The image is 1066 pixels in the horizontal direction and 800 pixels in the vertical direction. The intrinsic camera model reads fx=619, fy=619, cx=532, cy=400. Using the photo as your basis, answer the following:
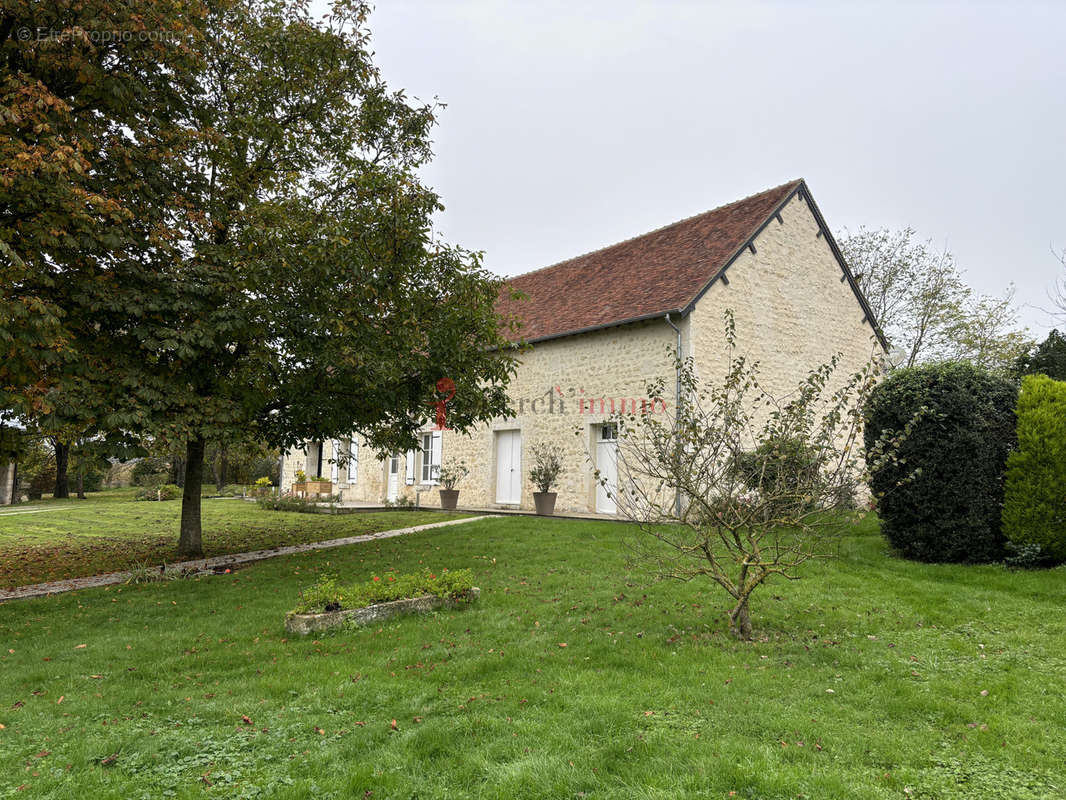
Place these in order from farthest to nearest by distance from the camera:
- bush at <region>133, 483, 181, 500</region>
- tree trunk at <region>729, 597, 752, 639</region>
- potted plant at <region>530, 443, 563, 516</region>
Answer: bush at <region>133, 483, 181, 500</region> → potted plant at <region>530, 443, 563, 516</region> → tree trunk at <region>729, 597, 752, 639</region>

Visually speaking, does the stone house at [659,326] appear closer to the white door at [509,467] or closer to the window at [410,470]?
the white door at [509,467]

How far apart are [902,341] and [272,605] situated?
26.5m

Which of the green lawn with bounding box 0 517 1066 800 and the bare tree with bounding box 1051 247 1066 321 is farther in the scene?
the bare tree with bounding box 1051 247 1066 321

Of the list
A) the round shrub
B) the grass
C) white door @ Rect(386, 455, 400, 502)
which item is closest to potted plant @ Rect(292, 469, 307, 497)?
the grass

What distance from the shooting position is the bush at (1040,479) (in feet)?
24.5

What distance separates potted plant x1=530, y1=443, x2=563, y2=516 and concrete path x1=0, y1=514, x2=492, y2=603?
2941 mm

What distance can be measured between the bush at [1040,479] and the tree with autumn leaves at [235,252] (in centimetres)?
699

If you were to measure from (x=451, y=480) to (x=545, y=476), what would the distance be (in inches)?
155

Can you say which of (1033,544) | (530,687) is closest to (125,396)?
(530,687)

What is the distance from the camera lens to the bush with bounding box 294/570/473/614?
592 centimetres

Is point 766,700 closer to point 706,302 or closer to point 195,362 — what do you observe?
point 195,362

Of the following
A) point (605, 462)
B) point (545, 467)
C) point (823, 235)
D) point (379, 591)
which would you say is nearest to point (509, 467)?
point (545, 467)

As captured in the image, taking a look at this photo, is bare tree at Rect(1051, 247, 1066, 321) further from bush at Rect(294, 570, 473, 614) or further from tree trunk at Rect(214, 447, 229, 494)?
tree trunk at Rect(214, 447, 229, 494)

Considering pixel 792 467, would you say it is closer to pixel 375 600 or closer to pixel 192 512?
pixel 375 600
